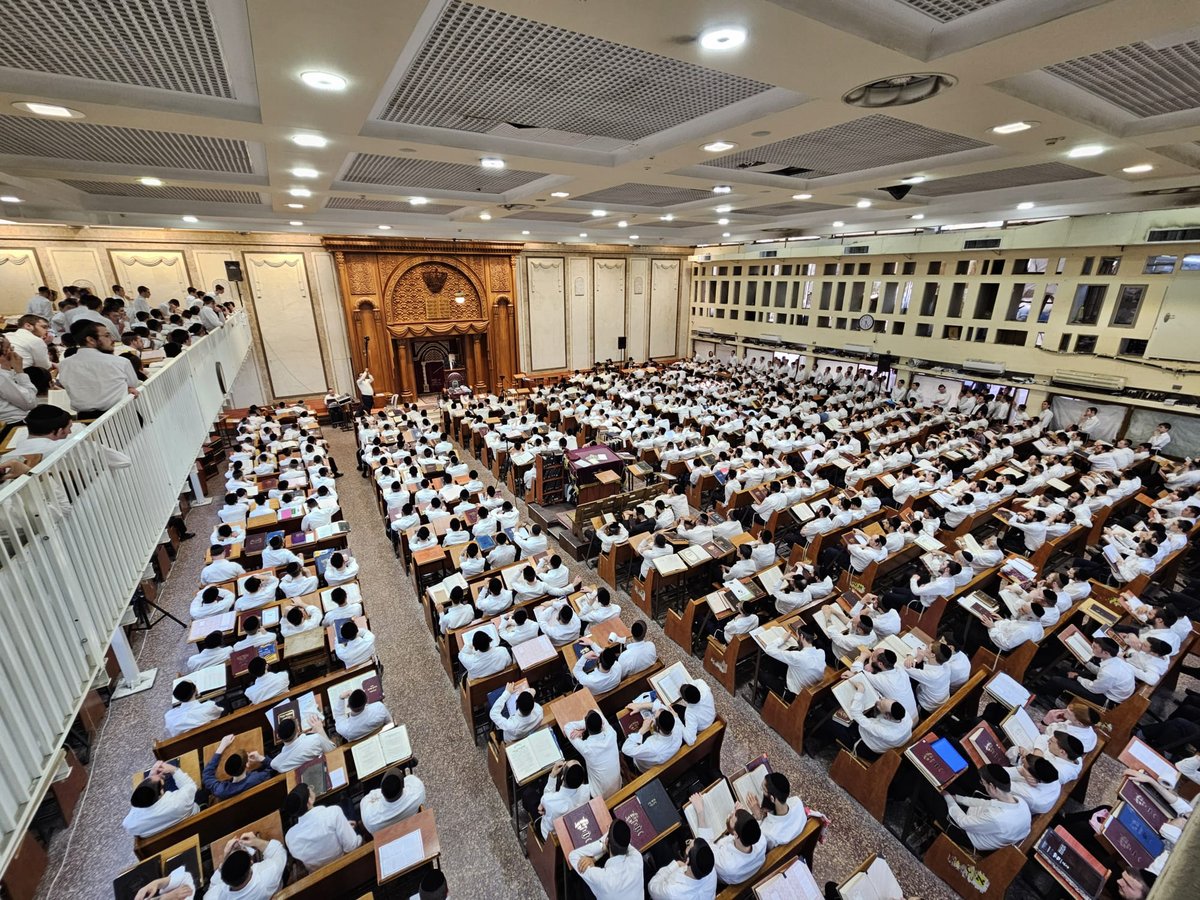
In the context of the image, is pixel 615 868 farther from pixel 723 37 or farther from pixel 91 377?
pixel 91 377

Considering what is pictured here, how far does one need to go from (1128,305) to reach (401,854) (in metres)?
17.4

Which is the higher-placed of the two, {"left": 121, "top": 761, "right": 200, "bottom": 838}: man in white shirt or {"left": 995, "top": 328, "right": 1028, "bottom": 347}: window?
{"left": 995, "top": 328, "right": 1028, "bottom": 347}: window

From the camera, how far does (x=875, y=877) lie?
135 inches

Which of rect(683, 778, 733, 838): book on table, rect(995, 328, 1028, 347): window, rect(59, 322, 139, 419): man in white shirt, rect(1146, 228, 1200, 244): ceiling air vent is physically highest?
rect(1146, 228, 1200, 244): ceiling air vent

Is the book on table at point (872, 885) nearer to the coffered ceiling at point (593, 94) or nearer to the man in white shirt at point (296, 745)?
the man in white shirt at point (296, 745)

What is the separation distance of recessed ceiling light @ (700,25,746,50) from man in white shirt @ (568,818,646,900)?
5.18 meters

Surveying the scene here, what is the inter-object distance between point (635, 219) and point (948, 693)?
12.5 metres

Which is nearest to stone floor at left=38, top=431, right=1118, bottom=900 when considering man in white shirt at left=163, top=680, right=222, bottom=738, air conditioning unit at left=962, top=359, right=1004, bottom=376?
man in white shirt at left=163, top=680, right=222, bottom=738

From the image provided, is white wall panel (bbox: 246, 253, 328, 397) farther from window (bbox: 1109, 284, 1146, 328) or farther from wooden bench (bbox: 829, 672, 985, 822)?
window (bbox: 1109, 284, 1146, 328)

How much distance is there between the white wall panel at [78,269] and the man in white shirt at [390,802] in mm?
15808

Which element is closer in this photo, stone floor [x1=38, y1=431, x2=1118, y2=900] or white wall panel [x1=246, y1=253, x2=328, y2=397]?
stone floor [x1=38, y1=431, x2=1118, y2=900]

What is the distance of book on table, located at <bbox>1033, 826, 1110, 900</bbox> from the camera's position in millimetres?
3350

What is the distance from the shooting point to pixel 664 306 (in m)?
24.6

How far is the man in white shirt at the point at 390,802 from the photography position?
3869 millimetres
